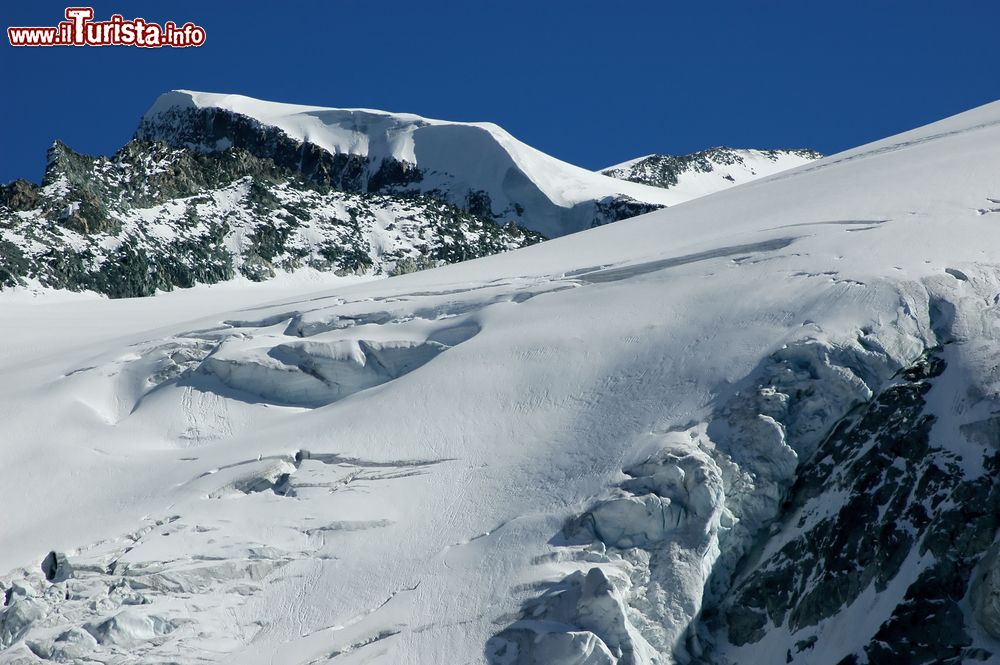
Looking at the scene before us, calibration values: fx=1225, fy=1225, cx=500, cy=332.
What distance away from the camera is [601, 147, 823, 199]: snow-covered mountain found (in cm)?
13188

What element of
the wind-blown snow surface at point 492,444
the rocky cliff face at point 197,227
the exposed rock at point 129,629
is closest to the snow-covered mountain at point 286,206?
the rocky cliff face at point 197,227

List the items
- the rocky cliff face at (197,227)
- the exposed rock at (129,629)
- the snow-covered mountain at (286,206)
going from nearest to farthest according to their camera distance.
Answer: the exposed rock at (129,629) → the rocky cliff face at (197,227) → the snow-covered mountain at (286,206)

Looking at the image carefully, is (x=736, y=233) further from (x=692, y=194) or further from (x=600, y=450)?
(x=692, y=194)

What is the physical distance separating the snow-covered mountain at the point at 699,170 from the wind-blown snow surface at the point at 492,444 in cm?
9109

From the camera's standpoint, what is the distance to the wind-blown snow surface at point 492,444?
77.2ft

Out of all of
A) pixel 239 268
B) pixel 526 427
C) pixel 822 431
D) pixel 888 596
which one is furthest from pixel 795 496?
pixel 239 268

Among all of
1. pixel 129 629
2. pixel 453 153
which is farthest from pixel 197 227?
pixel 129 629

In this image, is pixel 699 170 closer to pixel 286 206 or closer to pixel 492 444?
pixel 286 206

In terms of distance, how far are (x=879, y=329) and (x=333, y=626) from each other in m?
13.4

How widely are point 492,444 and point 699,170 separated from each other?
113 m

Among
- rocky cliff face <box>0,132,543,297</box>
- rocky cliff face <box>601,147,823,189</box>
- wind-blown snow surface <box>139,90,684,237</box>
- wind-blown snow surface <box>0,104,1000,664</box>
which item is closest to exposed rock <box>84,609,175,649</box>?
wind-blown snow surface <box>0,104,1000,664</box>

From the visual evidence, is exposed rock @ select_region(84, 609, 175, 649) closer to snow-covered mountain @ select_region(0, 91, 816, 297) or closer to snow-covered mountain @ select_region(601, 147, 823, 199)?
snow-covered mountain @ select_region(0, 91, 816, 297)

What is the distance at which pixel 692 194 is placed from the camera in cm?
12800

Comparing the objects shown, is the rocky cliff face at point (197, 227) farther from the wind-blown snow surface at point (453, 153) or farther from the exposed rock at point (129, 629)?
the exposed rock at point (129, 629)
